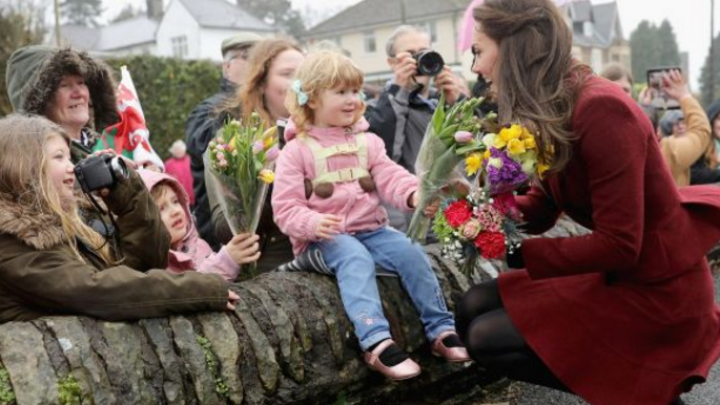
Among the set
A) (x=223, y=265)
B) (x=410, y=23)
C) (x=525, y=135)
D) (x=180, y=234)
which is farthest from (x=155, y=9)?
(x=525, y=135)

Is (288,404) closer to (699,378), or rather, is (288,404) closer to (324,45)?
(699,378)

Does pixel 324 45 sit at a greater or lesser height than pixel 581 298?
greater

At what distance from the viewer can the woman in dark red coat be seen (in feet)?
9.02

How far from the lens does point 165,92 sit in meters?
14.9

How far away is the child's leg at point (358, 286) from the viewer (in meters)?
3.24

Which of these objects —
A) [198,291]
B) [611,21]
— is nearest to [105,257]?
[198,291]

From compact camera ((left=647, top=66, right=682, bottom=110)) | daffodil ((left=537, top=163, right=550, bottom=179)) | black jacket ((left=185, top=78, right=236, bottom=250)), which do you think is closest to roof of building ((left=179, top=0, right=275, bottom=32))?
compact camera ((left=647, top=66, right=682, bottom=110))

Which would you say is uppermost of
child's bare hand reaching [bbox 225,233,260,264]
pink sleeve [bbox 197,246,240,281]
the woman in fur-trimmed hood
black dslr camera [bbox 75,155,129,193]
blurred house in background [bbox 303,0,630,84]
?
blurred house in background [bbox 303,0,630,84]

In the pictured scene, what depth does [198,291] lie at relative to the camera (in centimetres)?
296

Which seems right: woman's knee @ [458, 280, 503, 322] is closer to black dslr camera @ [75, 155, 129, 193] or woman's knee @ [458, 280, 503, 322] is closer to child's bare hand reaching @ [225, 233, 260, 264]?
child's bare hand reaching @ [225, 233, 260, 264]

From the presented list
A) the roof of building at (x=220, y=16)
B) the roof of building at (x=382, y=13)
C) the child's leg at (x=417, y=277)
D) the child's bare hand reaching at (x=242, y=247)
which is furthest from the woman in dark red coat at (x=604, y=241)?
the roof of building at (x=220, y=16)

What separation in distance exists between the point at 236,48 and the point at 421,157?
8.31 ft

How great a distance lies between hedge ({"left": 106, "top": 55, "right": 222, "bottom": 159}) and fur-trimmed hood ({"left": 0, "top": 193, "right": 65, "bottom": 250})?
39.0ft

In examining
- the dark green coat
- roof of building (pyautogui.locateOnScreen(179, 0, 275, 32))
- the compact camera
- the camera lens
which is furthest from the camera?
roof of building (pyautogui.locateOnScreen(179, 0, 275, 32))
